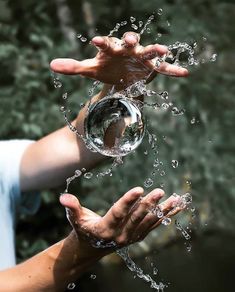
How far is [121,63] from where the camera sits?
125cm

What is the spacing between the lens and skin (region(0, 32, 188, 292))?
1.03 meters

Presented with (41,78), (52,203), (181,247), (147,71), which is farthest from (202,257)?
(147,71)

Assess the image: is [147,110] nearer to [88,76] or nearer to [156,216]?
[88,76]

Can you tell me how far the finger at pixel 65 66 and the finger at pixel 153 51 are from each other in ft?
0.38

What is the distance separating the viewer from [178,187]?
3992 millimetres

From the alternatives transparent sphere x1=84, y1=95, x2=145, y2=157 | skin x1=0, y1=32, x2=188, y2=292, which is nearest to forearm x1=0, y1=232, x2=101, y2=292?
skin x1=0, y1=32, x2=188, y2=292

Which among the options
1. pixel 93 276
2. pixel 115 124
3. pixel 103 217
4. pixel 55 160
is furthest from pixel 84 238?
pixel 93 276

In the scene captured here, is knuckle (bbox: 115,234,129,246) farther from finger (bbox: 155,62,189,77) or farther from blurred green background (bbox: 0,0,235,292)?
blurred green background (bbox: 0,0,235,292)

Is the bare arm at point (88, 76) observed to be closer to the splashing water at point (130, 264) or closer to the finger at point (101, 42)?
the finger at point (101, 42)

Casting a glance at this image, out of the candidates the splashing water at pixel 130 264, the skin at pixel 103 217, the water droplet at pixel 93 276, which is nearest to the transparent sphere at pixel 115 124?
the skin at pixel 103 217

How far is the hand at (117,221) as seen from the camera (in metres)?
1.02

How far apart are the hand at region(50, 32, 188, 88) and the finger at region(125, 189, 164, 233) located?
0.92ft

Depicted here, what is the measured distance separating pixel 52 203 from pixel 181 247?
4.85 ft

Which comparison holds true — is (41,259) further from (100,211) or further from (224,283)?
(224,283)
